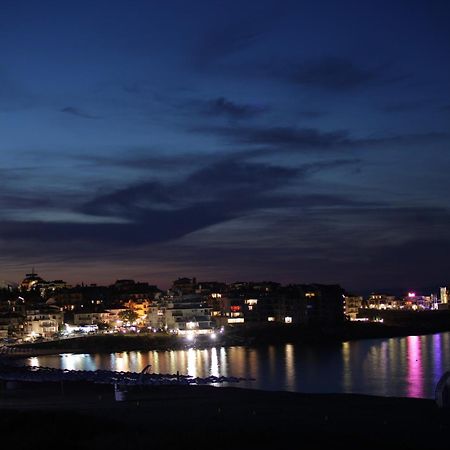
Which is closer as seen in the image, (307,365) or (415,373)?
(415,373)

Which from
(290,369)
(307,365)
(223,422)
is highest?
(223,422)

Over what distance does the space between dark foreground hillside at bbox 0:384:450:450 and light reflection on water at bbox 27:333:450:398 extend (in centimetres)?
953

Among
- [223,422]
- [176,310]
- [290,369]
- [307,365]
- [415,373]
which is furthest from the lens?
[176,310]

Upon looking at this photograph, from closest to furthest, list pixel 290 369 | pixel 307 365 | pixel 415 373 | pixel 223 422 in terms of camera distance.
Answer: pixel 223 422
pixel 415 373
pixel 290 369
pixel 307 365

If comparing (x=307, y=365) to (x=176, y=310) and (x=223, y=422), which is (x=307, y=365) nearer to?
(x=223, y=422)

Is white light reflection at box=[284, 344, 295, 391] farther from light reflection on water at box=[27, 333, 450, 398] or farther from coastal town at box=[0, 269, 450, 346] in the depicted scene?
coastal town at box=[0, 269, 450, 346]

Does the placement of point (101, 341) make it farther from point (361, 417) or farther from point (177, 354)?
point (361, 417)

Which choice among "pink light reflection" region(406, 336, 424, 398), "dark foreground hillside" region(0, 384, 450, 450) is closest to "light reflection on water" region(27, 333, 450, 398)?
"pink light reflection" region(406, 336, 424, 398)

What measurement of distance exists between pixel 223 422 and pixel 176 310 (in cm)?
7051

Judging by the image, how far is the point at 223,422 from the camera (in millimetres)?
21906

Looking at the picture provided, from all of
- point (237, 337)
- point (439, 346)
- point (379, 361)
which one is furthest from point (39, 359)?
point (439, 346)

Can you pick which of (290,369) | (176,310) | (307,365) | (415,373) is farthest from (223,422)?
(176,310)

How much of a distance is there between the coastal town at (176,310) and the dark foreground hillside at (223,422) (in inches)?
2239

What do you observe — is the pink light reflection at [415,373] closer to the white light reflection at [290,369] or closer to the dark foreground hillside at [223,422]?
the white light reflection at [290,369]
